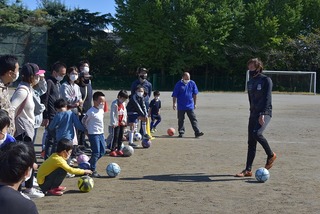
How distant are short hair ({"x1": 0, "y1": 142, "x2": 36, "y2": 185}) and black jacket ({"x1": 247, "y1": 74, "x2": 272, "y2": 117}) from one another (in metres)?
6.12

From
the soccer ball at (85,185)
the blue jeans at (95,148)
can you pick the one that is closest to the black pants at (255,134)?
the blue jeans at (95,148)

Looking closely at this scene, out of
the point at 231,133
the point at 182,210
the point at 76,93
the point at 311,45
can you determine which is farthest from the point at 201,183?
the point at 311,45

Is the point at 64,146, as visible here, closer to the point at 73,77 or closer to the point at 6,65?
the point at 6,65

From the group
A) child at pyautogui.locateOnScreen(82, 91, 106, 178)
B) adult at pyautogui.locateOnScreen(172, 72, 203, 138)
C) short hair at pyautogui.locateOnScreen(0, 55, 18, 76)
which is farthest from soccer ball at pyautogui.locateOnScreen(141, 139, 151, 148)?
short hair at pyautogui.locateOnScreen(0, 55, 18, 76)

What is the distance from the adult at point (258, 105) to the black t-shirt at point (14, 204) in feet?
20.8

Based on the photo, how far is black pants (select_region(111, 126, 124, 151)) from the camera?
11.3 m

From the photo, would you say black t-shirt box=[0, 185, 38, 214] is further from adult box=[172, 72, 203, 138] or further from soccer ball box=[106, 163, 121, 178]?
adult box=[172, 72, 203, 138]

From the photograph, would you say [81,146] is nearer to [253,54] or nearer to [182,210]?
[182,210]

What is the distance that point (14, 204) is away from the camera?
300 centimetres

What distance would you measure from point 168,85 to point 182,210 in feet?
161

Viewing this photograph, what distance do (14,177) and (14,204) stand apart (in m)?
0.26

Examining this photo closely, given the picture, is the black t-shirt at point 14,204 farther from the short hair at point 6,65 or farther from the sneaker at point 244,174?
the sneaker at point 244,174

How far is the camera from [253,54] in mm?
55031

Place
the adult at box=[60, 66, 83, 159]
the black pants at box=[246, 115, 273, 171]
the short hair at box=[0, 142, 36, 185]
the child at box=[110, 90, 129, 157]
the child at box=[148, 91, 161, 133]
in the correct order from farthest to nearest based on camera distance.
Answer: the child at box=[148, 91, 161, 133] < the child at box=[110, 90, 129, 157] < the adult at box=[60, 66, 83, 159] < the black pants at box=[246, 115, 273, 171] < the short hair at box=[0, 142, 36, 185]
